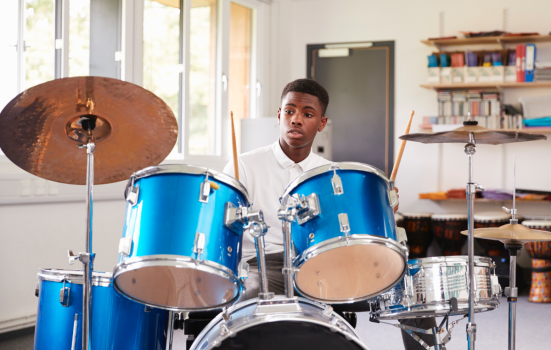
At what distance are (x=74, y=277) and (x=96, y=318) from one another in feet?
0.50

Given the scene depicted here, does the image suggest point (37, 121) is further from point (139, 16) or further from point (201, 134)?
point (201, 134)

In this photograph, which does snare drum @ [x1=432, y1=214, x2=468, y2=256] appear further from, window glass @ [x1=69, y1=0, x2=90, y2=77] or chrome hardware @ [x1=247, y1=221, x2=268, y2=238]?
chrome hardware @ [x1=247, y1=221, x2=268, y2=238]

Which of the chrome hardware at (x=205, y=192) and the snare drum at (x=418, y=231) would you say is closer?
the chrome hardware at (x=205, y=192)

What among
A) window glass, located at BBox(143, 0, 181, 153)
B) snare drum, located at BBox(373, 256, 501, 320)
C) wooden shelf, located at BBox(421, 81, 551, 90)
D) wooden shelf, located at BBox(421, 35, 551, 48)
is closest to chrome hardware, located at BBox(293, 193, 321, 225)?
snare drum, located at BBox(373, 256, 501, 320)

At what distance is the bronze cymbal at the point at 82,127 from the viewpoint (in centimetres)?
159

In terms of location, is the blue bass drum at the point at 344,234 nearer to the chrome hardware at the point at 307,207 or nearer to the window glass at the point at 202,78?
the chrome hardware at the point at 307,207

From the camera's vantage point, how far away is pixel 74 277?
1782 millimetres

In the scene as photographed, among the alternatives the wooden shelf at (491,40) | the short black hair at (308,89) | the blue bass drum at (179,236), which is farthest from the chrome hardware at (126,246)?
the wooden shelf at (491,40)

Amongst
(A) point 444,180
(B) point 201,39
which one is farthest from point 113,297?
(A) point 444,180

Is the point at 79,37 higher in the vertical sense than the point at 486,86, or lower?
higher

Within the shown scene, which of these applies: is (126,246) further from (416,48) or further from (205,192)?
(416,48)

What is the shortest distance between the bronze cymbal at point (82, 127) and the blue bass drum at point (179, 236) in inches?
9.3

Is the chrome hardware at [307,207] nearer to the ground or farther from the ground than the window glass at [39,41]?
nearer to the ground

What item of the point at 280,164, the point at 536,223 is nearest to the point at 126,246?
the point at 280,164
